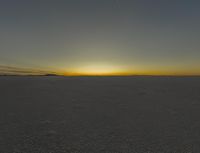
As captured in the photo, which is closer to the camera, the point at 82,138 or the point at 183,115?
the point at 82,138

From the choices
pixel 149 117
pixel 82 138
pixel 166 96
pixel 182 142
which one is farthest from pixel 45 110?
pixel 166 96

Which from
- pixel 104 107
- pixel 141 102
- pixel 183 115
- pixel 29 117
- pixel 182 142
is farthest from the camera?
pixel 141 102

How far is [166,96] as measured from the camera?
21062 millimetres

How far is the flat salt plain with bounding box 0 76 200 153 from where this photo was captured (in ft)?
30.1

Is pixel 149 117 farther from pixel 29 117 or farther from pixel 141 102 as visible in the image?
pixel 29 117

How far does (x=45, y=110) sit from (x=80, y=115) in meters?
2.78

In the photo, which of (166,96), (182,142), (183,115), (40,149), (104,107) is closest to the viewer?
(40,149)

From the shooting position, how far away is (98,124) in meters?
12.2

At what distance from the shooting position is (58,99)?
18.8 metres

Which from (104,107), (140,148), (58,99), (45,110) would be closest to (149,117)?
(104,107)

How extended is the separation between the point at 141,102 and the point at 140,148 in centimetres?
931

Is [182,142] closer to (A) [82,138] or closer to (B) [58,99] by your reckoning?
(A) [82,138]

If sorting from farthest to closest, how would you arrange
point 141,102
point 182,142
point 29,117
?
point 141,102 < point 29,117 < point 182,142

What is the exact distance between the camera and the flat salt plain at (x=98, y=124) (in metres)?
9.16
